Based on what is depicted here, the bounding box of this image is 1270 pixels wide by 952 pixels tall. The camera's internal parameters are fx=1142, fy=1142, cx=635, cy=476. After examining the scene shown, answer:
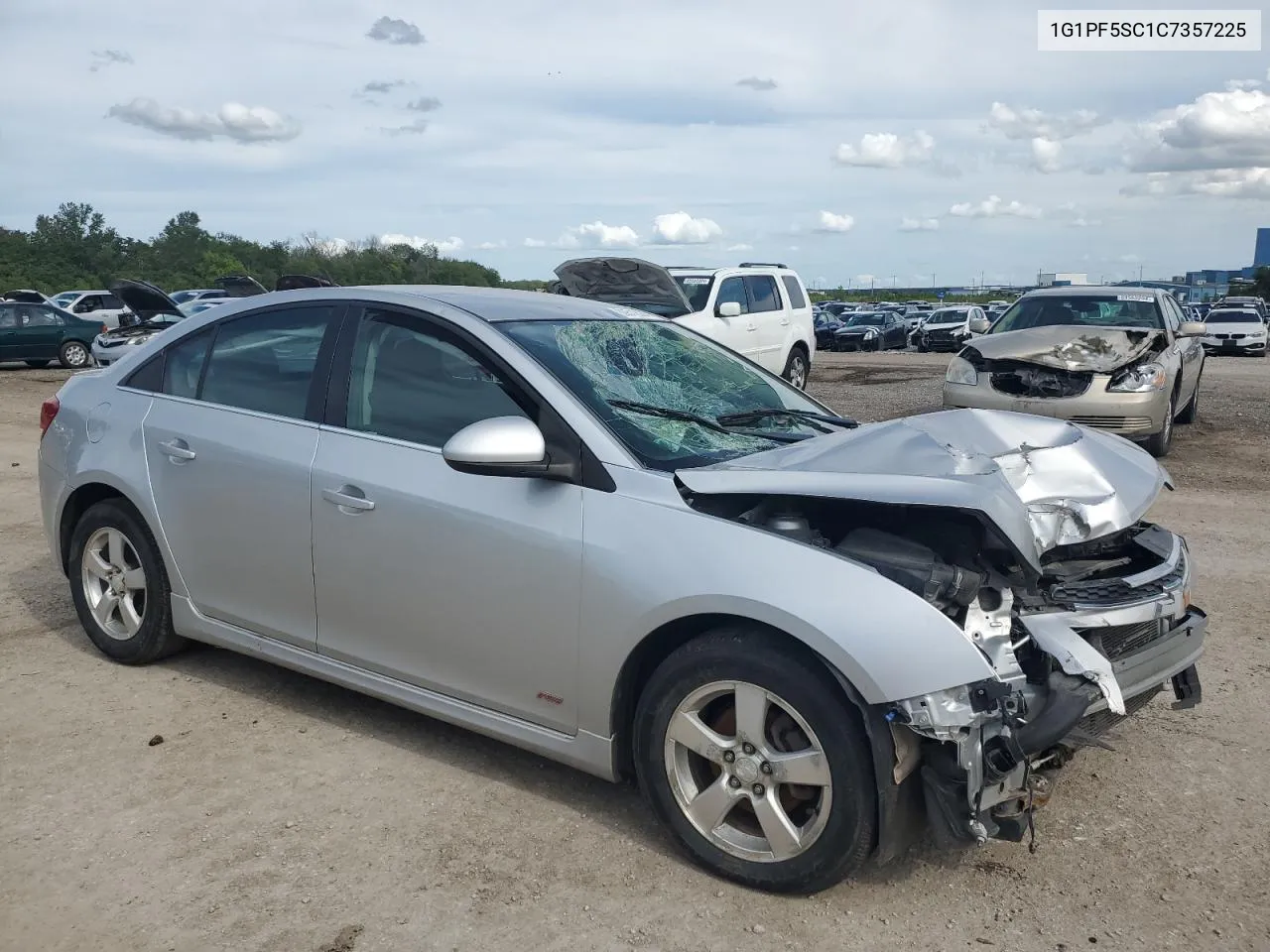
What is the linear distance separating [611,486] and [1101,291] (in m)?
10.3

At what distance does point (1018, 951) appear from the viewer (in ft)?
9.61

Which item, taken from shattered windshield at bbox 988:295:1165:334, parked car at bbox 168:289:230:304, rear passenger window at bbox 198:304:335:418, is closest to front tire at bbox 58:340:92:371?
parked car at bbox 168:289:230:304

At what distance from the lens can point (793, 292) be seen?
54.9 ft

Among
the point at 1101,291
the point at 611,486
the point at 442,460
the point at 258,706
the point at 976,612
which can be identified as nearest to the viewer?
the point at 976,612

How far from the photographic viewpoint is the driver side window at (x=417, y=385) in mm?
3838

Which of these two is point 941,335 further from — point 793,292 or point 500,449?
point 500,449

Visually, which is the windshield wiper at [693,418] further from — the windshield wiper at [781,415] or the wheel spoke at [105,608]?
the wheel spoke at [105,608]

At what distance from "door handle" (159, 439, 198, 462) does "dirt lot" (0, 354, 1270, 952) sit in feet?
3.24

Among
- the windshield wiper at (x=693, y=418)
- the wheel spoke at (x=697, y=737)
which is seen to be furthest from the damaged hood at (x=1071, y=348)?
the wheel spoke at (x=697, y=737)

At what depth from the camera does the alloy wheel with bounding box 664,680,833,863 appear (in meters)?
3.09

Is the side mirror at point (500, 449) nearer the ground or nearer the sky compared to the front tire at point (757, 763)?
nearer the sky

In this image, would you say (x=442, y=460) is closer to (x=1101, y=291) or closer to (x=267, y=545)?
(x=267, y=545)

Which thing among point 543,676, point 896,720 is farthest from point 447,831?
point 896,720

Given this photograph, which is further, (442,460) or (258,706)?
(258,706)
